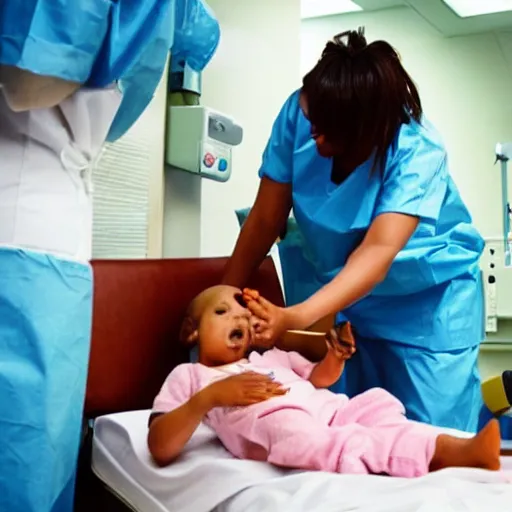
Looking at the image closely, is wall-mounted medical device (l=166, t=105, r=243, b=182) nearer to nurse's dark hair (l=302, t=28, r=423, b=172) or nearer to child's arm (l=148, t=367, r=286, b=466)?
nurse's dark hair (l=302, t=28, r=423, b=172)

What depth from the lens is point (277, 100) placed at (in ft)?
8.26

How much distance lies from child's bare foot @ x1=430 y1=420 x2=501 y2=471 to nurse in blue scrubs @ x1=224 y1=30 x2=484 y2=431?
317 mm

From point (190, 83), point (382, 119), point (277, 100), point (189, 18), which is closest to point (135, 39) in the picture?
point (189, 18)

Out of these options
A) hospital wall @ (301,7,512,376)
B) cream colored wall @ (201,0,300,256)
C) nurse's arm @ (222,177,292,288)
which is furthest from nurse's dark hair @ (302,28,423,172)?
hospital wall @ (301,7,512,376)

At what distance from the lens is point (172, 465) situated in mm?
1177

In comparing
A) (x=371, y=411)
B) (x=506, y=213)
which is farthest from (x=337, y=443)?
(x=506, y=213)

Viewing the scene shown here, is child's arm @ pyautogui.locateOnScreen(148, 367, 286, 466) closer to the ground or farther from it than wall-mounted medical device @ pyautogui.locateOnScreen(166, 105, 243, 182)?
closer to the ground

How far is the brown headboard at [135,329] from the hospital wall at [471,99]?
104 inches

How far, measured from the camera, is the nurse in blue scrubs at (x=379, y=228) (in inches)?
55.6

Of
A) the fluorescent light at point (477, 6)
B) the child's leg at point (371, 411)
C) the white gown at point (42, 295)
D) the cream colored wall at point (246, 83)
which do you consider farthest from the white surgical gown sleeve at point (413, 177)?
the fluorescent light at point (477, 6)

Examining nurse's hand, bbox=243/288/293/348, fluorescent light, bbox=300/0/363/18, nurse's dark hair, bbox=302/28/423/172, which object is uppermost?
fluorescent light, bbox=300/0/363/18

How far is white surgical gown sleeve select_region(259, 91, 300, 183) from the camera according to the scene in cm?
164

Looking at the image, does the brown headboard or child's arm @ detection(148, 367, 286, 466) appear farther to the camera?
the brown headboard

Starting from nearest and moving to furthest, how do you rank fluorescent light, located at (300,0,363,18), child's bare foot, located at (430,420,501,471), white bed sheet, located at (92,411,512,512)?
white bed sheet, located at (92,411,512,512) < child's bare foot, located at (430,420,501,471) < fluorescent light, located at (300,0,363,18)
